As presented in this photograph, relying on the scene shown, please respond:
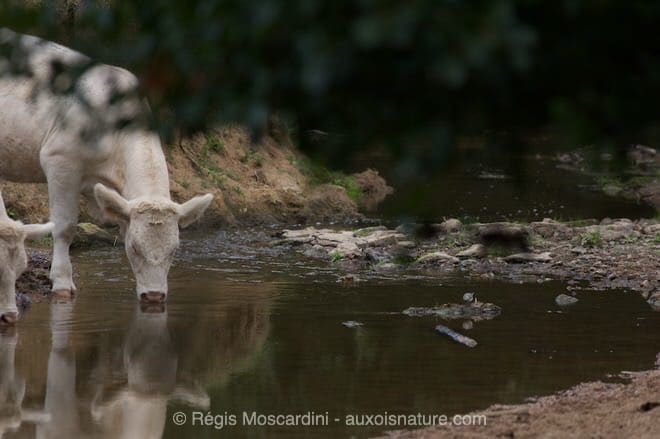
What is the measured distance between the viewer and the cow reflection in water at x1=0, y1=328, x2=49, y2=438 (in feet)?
24.8

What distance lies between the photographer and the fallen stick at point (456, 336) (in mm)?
10031

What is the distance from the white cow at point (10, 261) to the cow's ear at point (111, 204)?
1.04m

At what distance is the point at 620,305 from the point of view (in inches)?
480

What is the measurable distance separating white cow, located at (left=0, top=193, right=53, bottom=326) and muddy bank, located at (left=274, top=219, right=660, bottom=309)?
4048 mm

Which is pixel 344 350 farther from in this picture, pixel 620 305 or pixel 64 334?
pixel 620 305

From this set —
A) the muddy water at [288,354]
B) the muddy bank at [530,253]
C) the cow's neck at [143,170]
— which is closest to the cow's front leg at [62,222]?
the muddy water at [288,354]

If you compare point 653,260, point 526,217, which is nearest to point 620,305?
point 653,260

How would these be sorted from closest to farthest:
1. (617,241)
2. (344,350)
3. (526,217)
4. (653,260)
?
(344,350)
(653,260)
(617,241)
(526,217)

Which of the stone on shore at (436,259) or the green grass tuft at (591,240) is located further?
the green grass tuft at (591,240)

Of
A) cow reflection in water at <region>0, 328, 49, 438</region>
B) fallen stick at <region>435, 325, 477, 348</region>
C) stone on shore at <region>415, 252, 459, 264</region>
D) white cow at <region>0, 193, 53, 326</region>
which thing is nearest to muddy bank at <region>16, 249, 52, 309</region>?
white cow at <region>0, 193, 53, 326</region>

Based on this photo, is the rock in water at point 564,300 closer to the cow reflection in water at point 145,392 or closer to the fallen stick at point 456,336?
the fallen stick at point 456,336

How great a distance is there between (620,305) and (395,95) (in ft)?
31.2

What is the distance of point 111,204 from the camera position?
1180 centimetres

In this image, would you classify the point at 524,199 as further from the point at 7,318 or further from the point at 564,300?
the point at 7,318
